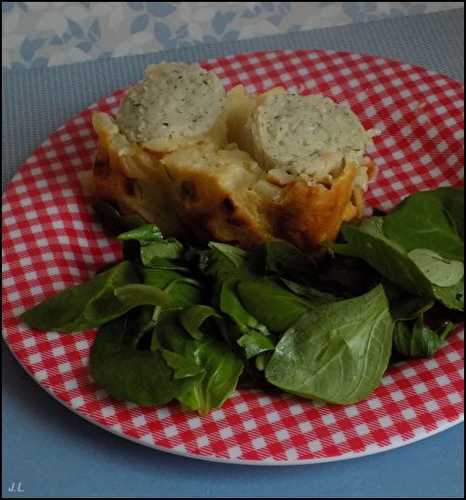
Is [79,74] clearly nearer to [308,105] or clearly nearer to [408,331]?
[308,105]

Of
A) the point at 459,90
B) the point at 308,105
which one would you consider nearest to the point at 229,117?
the point at 308,105

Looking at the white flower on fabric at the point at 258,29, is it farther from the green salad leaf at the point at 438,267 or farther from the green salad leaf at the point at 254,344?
the green salad leaf at the point at 254,344

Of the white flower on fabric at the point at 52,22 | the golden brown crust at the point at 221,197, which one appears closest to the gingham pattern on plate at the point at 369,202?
the golden brown crust at the point at 221,197

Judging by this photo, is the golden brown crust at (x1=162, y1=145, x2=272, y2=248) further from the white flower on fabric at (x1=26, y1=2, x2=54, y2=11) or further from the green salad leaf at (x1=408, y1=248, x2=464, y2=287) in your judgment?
the white flower on fabric at (x1=26, y1=2, x2=54, y2=11)

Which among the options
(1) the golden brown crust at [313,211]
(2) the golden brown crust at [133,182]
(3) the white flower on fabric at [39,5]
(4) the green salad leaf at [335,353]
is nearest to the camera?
(4) the green salad leaf at [335,353]

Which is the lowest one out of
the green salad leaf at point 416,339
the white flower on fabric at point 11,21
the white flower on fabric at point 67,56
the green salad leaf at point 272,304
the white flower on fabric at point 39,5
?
the green salad leaf at point 416,339

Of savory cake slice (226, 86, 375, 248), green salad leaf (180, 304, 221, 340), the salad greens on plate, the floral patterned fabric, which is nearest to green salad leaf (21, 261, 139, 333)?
the salad greens on plate

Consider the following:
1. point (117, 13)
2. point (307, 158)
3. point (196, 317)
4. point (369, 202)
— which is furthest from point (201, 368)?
point (117, 13)

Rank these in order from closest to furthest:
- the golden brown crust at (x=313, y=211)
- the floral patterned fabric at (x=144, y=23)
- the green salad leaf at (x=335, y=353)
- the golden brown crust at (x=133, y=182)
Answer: the green salad leaf at (x=335, y=353) < the golden brown crust at (x=313, y=211) < the golden brown crust at (x=133, y=182) < the floral patterned fabric at (x=144, y=23)
